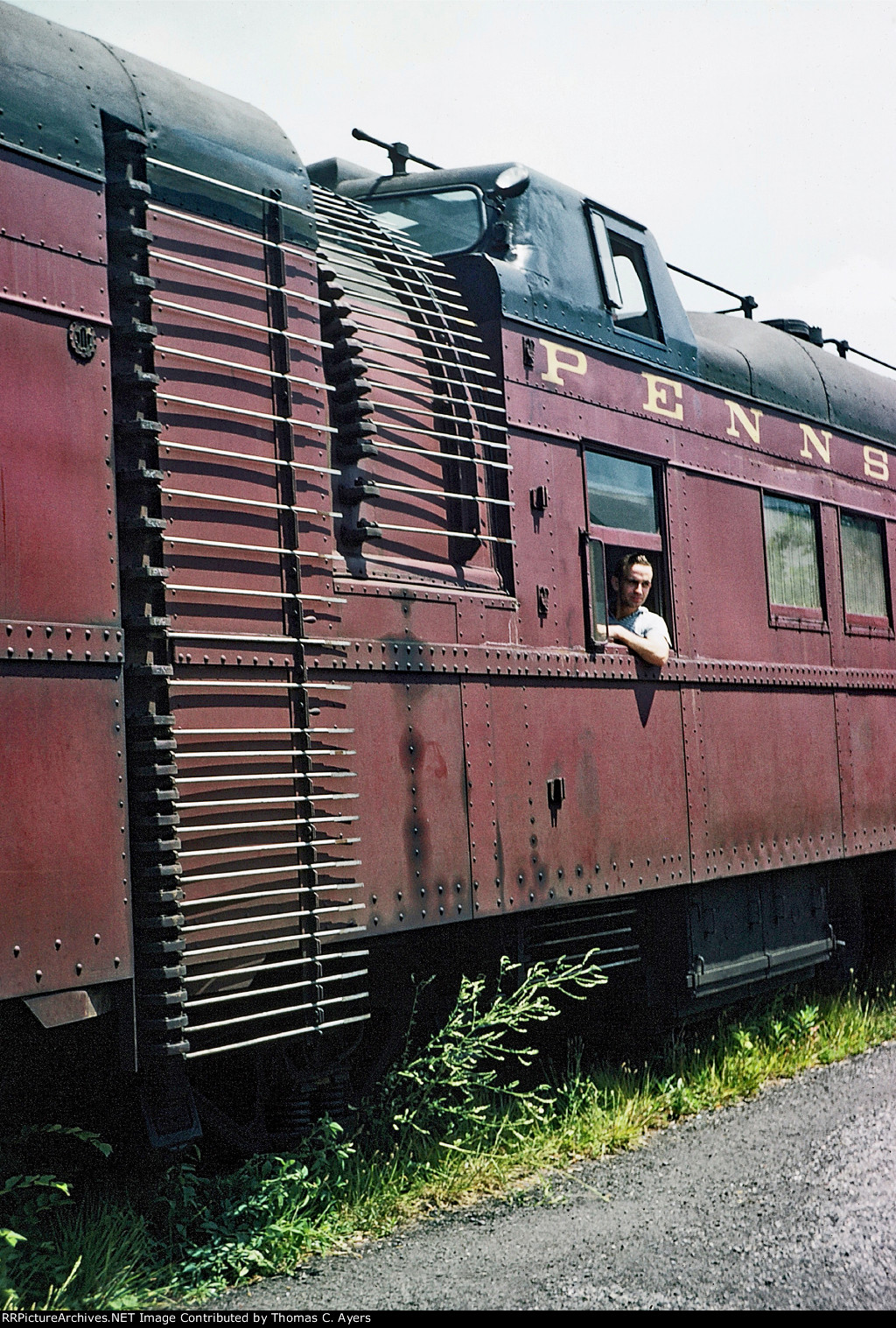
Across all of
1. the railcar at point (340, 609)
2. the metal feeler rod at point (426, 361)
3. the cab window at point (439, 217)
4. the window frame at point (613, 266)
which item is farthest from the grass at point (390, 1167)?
the cab window at point (439, 217)

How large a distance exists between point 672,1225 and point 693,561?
342cm

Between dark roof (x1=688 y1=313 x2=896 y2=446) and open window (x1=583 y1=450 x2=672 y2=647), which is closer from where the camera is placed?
open window (x1=583 y1=450 x2=672 y2=647)

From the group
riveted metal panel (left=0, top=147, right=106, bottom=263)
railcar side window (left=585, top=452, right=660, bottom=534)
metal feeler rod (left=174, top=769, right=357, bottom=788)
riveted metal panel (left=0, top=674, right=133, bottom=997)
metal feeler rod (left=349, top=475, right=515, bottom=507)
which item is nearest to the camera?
riveted metal panel (left=0, top=674, right=133, bottom=997)

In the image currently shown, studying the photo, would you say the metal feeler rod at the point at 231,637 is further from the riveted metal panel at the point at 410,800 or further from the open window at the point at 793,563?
the open window at the point at 793,563

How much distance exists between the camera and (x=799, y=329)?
9.45 metres

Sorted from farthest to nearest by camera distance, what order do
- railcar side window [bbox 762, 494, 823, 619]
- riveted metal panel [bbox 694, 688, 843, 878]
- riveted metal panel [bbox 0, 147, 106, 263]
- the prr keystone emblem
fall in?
railcar side window [bbox 762, 494, 823, 619] → riveted metal panel [bbox 694, 688, 843, 878] → the prr keystone emblem → riveted metal panel [bbox 0, 147, 106, 263]

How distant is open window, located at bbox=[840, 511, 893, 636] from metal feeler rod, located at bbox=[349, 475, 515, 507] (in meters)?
3.58

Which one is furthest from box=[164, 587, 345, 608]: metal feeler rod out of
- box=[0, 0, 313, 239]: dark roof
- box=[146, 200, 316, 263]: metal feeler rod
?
box=[0, 0, 313, 239]: dark roof

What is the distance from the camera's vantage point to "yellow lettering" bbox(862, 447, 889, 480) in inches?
363

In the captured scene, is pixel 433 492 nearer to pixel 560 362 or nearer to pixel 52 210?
pixel 560 362

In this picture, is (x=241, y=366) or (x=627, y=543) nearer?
(x=241, y=366)

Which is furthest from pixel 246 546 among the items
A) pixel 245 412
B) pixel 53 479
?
pixel 53 479

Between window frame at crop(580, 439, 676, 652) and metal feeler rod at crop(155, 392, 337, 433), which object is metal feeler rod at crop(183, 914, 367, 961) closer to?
metal feeler rod at crop(155, 392, 337, 433)

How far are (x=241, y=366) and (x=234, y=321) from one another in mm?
146
